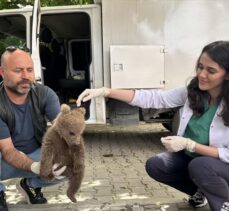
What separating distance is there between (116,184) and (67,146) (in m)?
2.19

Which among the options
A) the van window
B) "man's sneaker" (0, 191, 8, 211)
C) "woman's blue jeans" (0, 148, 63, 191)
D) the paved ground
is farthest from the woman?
the van window

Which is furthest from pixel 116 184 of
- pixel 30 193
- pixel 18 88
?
pixel 18 88

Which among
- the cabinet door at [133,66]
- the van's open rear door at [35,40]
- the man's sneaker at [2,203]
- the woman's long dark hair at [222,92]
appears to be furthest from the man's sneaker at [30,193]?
the cabinet door at [133,66]

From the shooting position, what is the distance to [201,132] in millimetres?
3297

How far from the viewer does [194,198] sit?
3.63 meters

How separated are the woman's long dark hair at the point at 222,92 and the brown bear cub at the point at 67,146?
3.04ft

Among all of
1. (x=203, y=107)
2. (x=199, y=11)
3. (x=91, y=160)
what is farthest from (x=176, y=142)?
(x=199, y=11)

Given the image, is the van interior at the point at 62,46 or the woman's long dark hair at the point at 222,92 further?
the van interior at the point at 62,46

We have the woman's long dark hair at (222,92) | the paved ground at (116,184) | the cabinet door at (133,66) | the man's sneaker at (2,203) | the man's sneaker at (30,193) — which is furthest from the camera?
the cabinet door at (133,66)

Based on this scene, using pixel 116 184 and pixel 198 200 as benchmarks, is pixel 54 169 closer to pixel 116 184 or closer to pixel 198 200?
pixel 198 200

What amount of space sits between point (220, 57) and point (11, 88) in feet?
4.99

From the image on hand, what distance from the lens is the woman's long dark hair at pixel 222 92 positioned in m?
3.21

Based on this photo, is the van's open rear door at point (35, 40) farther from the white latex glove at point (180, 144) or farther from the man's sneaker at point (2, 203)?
the white latex glove at point (180, 144)

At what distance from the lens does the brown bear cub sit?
9.02 feet
